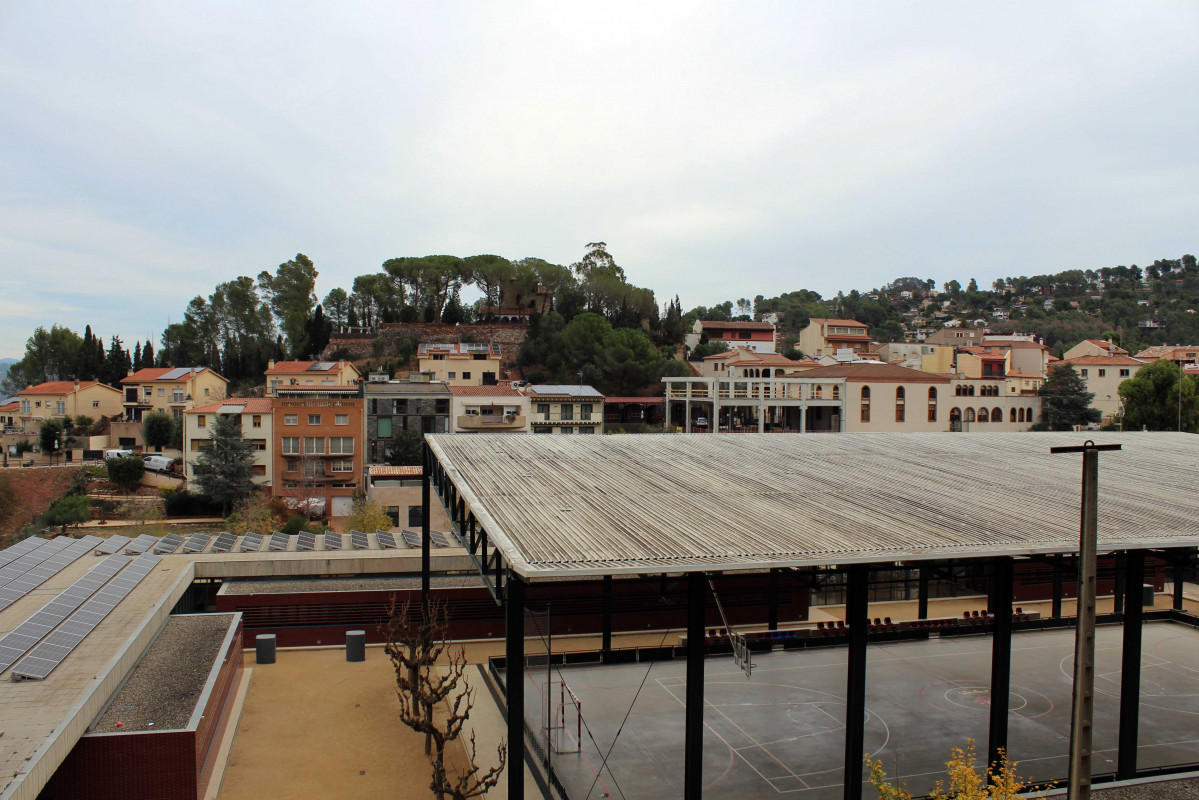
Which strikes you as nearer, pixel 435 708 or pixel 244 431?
pixel 435 708

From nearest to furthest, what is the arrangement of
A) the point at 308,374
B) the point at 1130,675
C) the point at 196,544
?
the point at 1130,675 → the point at 196,544 → the point at 308,374

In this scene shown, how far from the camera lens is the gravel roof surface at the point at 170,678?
449 inches

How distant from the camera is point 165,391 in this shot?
61062 mm

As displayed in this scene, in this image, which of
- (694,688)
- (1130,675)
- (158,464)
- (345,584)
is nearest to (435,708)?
(345,584)

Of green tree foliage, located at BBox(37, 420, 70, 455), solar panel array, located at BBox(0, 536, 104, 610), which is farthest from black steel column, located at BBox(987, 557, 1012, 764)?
green tree foliage, located at BBox(37, 420, 70, 455)

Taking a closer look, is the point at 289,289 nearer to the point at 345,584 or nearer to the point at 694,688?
the point at 345,584

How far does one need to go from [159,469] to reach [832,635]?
140 ft

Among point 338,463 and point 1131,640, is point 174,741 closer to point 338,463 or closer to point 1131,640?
point 1131,640

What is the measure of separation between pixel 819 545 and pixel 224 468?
39.6 m

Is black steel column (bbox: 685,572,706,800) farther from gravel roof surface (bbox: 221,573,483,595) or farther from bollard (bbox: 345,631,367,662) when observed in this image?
gravel roof surface (bbox: 221,573,483,595)

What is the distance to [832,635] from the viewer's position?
21359 mm

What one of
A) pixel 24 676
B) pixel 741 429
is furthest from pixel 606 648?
pixel 741 429

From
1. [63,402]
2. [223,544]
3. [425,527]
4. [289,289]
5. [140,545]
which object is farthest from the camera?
[289,289]

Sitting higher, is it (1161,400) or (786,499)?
(1161,400)
